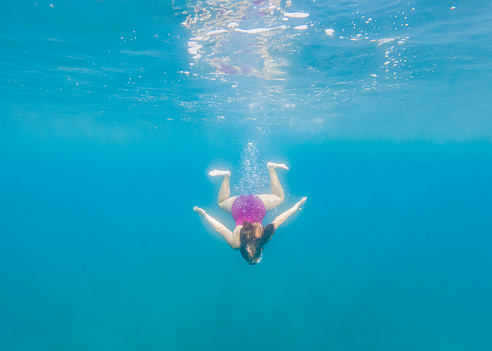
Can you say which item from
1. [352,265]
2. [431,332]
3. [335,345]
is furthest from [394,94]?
[335,345]

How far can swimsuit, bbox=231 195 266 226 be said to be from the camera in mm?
5781

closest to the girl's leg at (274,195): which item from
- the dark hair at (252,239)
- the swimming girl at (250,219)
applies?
the swimming girl at (250,219)

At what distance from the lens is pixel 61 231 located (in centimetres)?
2255

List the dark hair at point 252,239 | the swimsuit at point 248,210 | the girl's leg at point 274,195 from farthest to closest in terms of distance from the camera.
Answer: the girl's leg at point 274,195
the swimsuit at point 248,210
the dark hair at point 252,239

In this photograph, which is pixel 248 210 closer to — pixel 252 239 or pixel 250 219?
pixel 250 219

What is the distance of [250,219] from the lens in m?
5.74

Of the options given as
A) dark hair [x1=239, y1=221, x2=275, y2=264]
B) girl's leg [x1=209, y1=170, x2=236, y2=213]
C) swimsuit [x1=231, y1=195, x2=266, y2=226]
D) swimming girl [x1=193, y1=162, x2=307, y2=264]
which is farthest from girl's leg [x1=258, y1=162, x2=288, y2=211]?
dark hair [x1=239, y1=221, x2=275, y2=264]

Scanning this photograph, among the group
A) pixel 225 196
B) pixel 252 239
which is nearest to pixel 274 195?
pixel 225 196

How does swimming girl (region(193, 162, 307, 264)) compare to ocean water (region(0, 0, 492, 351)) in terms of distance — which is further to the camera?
ocean water (region(0, 0, 492, 351))

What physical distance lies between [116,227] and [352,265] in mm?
21245

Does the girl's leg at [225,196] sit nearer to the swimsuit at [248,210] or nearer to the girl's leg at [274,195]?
the swimsuit at [248,210]

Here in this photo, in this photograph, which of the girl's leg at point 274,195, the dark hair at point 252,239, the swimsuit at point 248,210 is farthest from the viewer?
the girl's leg at point 274,195

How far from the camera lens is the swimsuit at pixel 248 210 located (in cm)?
578

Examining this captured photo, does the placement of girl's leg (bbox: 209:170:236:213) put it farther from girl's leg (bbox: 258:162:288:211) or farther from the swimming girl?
girl's leg (bbox: 258:162:288:211)
